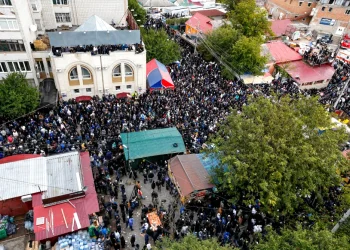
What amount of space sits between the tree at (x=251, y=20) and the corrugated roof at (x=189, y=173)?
23.2m

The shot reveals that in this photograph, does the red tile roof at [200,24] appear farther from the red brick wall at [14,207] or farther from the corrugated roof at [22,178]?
the red brick wall at [14,207]

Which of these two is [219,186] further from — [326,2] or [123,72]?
A: [326,2]

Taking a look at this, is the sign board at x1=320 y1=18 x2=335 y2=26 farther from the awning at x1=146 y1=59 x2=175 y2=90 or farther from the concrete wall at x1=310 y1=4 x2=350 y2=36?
the awning at x1=146 y1=59 x2=175 y2=90

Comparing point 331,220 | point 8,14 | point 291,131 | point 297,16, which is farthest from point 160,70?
point 297,16

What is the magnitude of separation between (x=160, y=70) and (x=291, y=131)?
1634 centimetres

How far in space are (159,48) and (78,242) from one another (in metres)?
23.1

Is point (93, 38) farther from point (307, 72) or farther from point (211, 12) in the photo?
point (211, 12)

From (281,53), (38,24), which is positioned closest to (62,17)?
(38,24)

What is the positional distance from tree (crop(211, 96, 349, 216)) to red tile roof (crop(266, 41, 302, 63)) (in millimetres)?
20179

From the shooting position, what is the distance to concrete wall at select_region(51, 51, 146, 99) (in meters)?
24.5

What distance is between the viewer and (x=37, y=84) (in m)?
26.7

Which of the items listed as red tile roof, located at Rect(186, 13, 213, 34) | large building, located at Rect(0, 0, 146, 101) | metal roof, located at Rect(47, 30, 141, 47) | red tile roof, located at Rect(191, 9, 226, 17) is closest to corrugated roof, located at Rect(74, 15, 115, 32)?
large building, located at Rect(0, 0, 146, 101)

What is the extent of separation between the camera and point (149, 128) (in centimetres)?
2336

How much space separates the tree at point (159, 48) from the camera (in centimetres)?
3191
